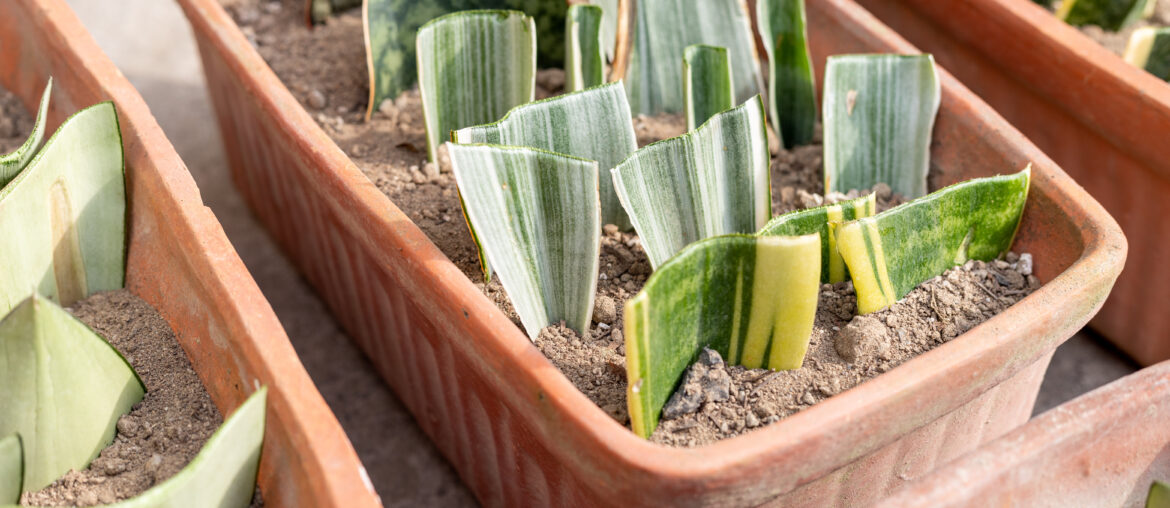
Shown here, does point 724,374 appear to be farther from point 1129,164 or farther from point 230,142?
point 230,142

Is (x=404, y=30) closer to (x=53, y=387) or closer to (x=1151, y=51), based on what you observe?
(x=53, y=387)

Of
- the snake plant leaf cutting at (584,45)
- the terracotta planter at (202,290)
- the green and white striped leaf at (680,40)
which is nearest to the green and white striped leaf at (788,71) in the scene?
the green and white striped leaf at (680,40)

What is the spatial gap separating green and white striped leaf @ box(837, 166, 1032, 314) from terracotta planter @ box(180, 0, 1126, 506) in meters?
0.03

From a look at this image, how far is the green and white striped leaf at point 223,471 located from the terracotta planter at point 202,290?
0.04 ft

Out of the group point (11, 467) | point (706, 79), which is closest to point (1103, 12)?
point (706, 79)

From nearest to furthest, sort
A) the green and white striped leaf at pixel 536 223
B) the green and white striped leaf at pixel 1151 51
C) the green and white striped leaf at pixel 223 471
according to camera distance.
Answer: the green and white striped leaf at pixel 223 471 → the green and white striped leaf at pixel 536 223 → the green and white striped leaf at pixel 1151 51

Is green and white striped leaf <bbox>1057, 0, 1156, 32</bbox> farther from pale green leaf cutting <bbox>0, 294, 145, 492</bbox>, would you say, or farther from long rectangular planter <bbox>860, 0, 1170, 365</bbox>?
pale green leaf cutting <bbox>0, 294, 145, 492</bbox>

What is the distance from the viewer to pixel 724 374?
2.05 ft

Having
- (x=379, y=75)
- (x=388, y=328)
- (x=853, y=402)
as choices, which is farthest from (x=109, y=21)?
(x=853, y=402)

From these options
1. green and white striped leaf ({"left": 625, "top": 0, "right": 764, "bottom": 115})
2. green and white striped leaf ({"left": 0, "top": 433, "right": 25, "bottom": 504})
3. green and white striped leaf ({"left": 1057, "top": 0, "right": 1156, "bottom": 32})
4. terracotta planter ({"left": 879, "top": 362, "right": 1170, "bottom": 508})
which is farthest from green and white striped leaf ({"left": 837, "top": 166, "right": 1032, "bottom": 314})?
green and white striped leaf ({"left": 0, "top": 433, "right": 25, "bottom": 504})

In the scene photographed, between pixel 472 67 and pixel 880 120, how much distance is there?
0.32 m

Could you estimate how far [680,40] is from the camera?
87 cm

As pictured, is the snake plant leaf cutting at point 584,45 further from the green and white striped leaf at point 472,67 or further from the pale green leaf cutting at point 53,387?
the pale green leaf cutting at point 53,387

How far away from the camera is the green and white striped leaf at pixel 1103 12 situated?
991mm
